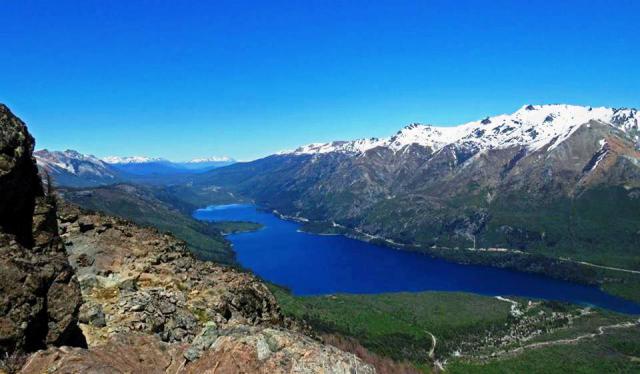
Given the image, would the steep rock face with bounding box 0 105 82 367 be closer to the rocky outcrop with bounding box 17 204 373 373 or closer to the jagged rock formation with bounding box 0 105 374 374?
the jagged rock formation with bounding box 0 105 374 374

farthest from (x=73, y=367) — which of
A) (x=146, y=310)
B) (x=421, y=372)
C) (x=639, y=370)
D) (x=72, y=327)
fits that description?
(x=639, y=370)

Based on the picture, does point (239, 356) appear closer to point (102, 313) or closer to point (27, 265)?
point (102, 313)

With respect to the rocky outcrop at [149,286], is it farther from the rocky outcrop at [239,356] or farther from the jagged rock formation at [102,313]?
the rocky outcrop at [239,356]

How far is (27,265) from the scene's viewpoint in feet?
60.0

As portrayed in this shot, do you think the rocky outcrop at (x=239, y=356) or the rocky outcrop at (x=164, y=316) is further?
the rocky outcrop at (x=164, y=316)

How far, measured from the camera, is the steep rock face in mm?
17106

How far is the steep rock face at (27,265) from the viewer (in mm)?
17106

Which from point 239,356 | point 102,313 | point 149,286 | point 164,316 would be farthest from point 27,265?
point 149,286

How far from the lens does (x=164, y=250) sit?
3394 cm

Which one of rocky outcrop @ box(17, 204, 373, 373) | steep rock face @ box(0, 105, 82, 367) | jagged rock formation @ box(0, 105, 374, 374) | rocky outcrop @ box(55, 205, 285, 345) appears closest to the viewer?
steep rock face @ box(0, 105, 82, 367)

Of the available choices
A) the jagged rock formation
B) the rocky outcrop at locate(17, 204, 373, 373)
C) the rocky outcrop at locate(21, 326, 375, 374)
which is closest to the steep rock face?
the jagged rock formation

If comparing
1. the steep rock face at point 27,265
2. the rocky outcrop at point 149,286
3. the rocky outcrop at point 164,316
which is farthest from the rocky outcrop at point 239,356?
the rocky outcrop at point 149,286

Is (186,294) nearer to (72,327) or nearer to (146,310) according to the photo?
(146,310)

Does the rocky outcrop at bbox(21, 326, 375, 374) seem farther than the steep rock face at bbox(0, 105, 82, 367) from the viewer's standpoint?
Yes
